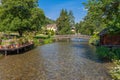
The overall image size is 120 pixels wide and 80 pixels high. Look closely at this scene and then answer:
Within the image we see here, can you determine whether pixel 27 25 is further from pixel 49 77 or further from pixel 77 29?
pixel 77 29

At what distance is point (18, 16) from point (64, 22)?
64.6 metres

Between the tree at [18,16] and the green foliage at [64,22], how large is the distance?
2248 inches

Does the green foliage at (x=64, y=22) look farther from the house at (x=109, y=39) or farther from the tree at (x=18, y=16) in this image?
the house at (x=109, y=39)

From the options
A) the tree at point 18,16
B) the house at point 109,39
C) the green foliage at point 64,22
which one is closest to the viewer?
the house at point 109,39

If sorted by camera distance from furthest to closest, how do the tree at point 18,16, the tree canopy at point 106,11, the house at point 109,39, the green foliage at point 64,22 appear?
1. the green foliage at point 64,22
2. the tree at point 18,16
3. the house at point 109,39
4. the tree canopy at point 106,11

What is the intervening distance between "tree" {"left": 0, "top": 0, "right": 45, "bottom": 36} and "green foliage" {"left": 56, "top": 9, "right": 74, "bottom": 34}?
187 feet

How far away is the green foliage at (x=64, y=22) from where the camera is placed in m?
119

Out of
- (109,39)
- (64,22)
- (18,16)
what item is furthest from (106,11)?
(64,22)

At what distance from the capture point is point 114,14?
84.4ft

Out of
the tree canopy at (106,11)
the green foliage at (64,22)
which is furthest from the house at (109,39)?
the green foliage at (64,22)

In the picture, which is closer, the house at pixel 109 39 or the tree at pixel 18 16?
the house at pixel 109 39

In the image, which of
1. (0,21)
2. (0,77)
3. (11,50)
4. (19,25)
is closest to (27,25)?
(19,25)

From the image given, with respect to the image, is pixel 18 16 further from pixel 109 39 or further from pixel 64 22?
pixel 64 22

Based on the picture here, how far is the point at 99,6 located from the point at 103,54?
9.62 m
